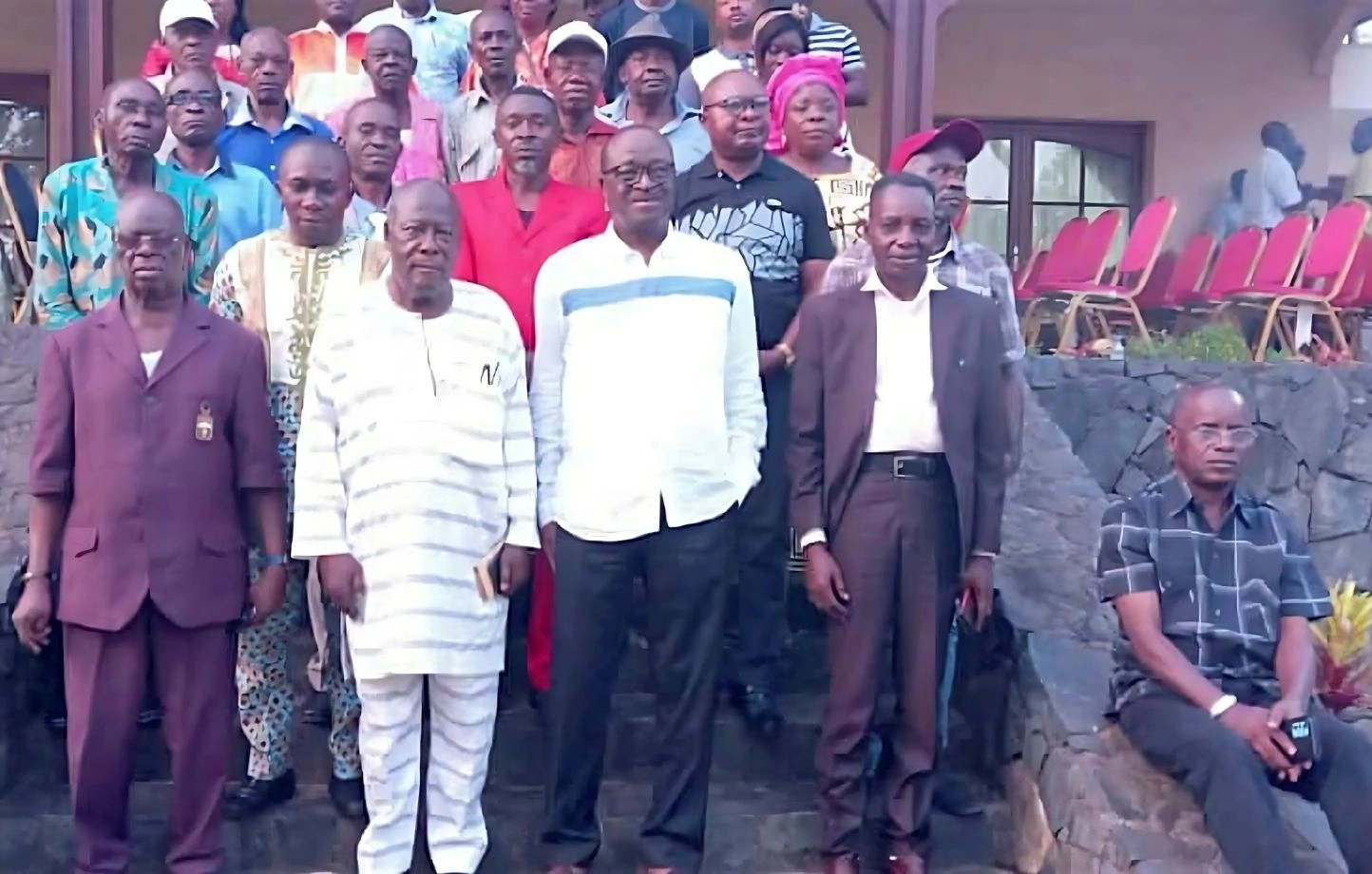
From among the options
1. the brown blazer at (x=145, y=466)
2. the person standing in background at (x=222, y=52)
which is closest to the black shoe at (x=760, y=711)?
the brown blazer at (x=145, y=466)

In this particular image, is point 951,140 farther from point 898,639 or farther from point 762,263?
point 898,639

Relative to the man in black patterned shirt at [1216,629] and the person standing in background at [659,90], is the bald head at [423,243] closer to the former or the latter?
the person standing in background at [659,90]

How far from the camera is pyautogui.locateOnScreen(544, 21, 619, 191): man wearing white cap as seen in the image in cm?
486

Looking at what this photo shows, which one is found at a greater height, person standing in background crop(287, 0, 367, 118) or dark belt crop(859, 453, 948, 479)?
person standing in background crop(287, 0, 367, 118)

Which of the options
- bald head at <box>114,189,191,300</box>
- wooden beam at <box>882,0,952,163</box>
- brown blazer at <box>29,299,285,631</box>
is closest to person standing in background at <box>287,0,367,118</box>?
bald head at <box>114,189,191,300</box>

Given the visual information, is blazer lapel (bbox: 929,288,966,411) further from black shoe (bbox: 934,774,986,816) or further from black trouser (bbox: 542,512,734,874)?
black shoe (bbox: 934,774,986,816)

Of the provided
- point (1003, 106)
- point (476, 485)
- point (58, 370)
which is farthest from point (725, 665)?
point (1003, 106)

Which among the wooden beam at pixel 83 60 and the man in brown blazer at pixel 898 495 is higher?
the wooden beam at pixel 83 60

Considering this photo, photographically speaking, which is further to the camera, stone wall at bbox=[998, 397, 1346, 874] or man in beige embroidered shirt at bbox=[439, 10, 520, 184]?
man in beige embroidered shirt at bbox=[439, 10, 520, 184]

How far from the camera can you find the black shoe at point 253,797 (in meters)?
4.24

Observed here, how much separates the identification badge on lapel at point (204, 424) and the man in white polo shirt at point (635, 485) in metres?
0.78

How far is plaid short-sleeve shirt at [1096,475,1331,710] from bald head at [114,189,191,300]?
7.77ft

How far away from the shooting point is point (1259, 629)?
13.0 ft

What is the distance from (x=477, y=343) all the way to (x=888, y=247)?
1056 mm
